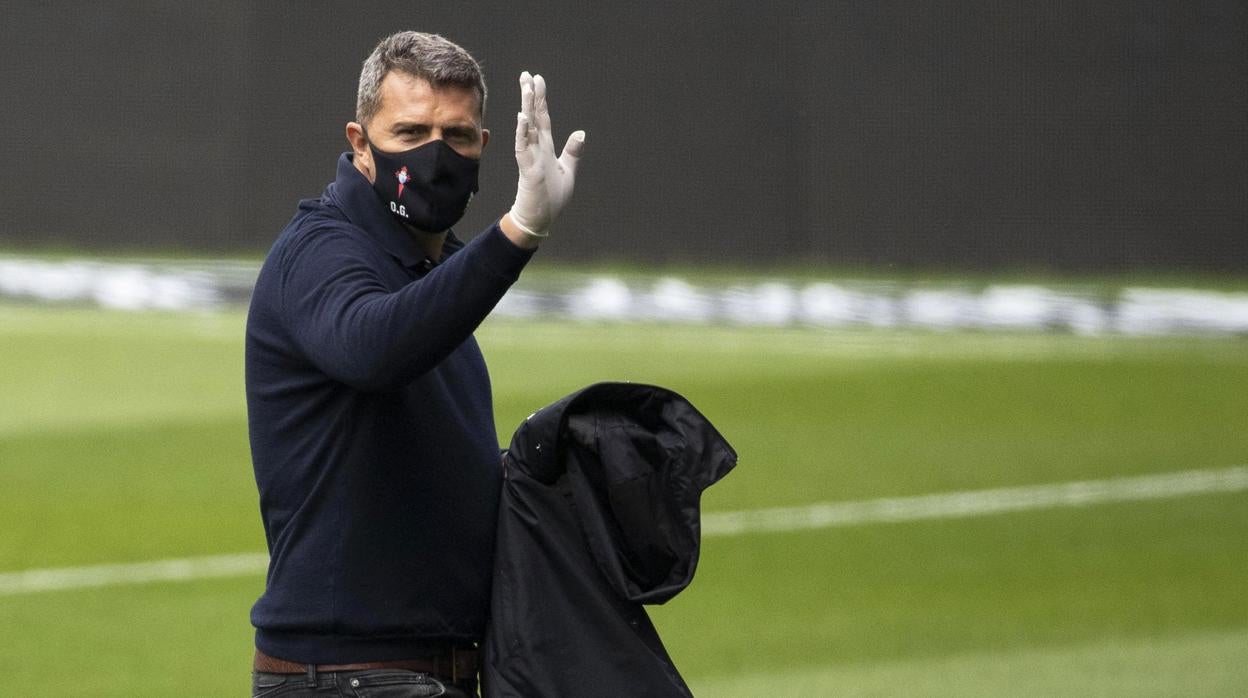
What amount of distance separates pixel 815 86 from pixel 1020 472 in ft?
13.7

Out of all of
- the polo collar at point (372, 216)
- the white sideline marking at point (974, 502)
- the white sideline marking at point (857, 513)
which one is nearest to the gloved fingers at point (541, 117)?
the polo collar at point (372, 216)

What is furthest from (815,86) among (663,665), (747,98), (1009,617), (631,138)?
(663,665)

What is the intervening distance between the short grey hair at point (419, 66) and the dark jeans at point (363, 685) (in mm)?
953

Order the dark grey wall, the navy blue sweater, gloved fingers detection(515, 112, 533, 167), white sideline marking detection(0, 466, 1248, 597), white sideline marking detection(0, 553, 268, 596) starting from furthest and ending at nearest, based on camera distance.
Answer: the dark grey wall, white sideline marking detection(0, 466, 1248, 597), white sideline marking detection(0, 553, 268, 596), the navy blue sweater, gloved fingers detection(515, 112, 533, 167)

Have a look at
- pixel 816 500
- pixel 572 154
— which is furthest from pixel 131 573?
pixel 572 154

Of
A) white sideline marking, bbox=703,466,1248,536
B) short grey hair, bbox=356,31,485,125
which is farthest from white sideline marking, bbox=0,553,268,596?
short grey hair, bbox=356,31,485,125

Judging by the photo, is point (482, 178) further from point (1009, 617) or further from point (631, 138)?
point (1009, 617)

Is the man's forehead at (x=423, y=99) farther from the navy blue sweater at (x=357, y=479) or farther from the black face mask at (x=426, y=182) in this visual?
the navy blue sweater at (x=357, y=479)

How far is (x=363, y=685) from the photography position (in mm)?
3342

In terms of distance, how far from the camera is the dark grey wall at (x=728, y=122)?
45.7 feet

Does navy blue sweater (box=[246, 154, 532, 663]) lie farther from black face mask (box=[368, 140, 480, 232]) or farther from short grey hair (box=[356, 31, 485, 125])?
short grey hair (box=[356, 31, 485, 125])

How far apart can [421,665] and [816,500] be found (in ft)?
23.2

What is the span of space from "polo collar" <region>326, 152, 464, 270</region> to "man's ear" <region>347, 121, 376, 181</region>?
21 mm

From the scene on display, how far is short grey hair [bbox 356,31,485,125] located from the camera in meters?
3.31
